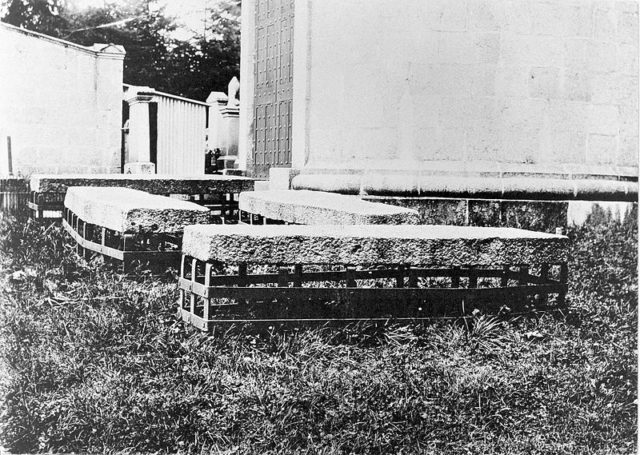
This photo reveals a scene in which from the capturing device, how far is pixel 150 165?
17969mm

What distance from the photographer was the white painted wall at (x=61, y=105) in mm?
15898

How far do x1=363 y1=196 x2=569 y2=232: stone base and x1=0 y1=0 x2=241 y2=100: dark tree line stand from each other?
13.6 metres

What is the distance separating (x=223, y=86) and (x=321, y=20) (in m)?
21.8

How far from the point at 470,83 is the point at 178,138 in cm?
1314

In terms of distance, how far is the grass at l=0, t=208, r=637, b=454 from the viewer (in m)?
3.88

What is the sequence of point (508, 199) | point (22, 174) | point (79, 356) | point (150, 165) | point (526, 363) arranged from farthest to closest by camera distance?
point (150, 165) → point (22, 174) → point (508, 199) → point (526, 363) → point (79, 356)

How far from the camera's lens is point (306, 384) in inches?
171

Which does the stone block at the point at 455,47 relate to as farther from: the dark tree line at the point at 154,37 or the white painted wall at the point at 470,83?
the dark tree line at the point at 154,37

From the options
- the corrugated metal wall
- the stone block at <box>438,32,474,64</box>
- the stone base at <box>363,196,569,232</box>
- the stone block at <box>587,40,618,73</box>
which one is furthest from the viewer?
the corrugated metal wall

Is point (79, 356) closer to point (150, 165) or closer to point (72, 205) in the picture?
point (72, 205)

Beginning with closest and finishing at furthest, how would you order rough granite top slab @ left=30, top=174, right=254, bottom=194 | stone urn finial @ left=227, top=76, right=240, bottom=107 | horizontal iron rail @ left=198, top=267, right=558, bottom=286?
horizontal iron rail @ left=198, top=267, right=558, bottom=286 → rough granite top slab @ left=30, top=174, right=254, bottom=194 → stone urn finial @ left=227, top=76, right=240, bottom=107

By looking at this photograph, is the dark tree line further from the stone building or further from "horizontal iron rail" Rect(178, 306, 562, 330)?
"horizontal iron rail" Rect(178, 306, 562, 330)

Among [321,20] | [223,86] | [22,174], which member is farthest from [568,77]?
[223,86]

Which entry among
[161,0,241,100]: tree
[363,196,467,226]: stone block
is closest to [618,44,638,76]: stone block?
[363,196,467,226]: stone block
